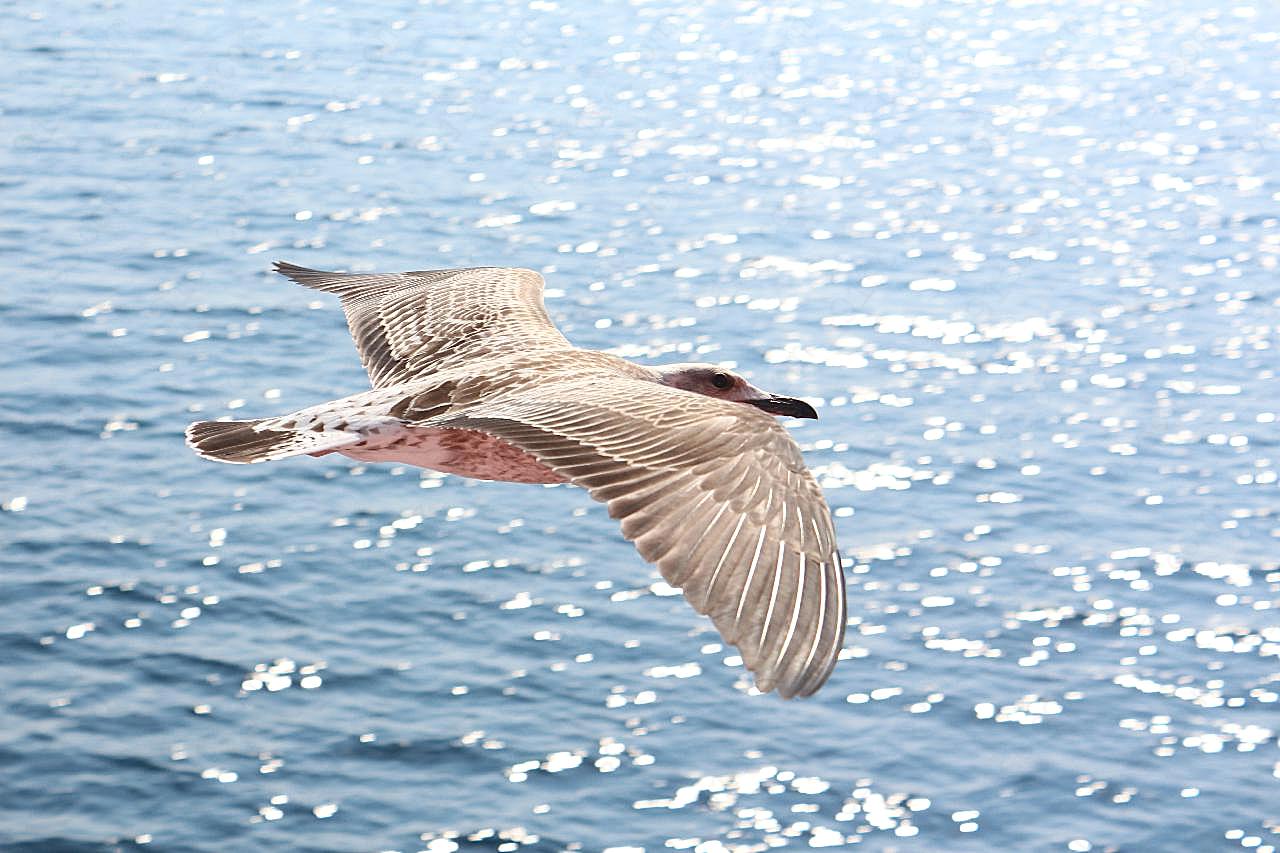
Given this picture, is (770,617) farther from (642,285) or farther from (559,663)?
(642,285)

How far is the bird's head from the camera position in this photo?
11492 mm

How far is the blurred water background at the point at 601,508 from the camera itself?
22.2 metres

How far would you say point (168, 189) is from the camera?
120ft

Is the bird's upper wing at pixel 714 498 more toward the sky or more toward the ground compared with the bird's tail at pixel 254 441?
more toward the ground

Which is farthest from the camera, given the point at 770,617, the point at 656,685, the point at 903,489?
the point at 903,489

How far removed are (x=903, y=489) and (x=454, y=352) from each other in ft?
55.4

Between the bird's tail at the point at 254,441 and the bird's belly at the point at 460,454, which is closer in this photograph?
the bird's tail at the point at 254,441

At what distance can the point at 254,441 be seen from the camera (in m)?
9.88

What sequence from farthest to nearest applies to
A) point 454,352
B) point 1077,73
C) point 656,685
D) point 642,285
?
1. point 1077,73
2. point 642,285
3. point 656,685
4. point 454,352

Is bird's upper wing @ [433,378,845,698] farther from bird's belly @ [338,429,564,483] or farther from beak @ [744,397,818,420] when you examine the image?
beak @ [744,397,818,420]

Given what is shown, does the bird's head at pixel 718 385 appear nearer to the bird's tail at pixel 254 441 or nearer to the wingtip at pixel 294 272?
the bird's tail at pixel 254 441

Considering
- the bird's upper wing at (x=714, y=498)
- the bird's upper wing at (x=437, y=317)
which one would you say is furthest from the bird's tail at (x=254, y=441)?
the bird's upper wing at (x=437, y=317)

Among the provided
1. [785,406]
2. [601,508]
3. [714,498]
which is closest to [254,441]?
[714,498]

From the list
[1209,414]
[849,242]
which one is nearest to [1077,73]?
[849,242]
